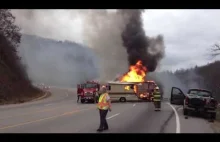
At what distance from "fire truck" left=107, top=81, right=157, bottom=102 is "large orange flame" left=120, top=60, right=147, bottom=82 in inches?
257

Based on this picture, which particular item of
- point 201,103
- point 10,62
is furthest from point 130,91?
point 10,62

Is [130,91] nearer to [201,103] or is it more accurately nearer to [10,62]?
[201,103]

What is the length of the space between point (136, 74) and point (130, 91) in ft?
28.8

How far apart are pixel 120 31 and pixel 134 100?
1468 cm

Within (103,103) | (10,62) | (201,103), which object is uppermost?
(10,62)

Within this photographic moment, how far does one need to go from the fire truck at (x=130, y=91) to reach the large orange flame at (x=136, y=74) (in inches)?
257

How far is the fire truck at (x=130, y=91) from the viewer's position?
41.4 meters

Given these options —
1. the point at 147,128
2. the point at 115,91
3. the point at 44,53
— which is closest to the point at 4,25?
the point at 115,91

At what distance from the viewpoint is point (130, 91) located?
4178 centimetres

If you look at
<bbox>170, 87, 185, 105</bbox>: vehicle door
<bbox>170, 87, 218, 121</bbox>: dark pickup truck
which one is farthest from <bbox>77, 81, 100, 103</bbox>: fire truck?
<bbox>170, 87, 218, 121</bbox>: dark pickup truck

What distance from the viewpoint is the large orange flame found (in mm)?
49312
